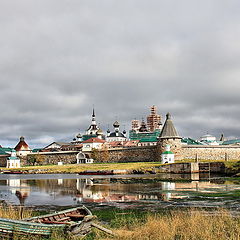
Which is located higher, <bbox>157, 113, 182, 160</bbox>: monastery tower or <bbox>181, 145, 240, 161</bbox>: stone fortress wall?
<bbox>157, 113, 182, 160</bbox>: monastery tower

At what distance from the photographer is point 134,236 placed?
1035 cm

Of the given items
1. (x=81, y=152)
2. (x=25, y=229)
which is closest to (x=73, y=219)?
(x=25, y=229)

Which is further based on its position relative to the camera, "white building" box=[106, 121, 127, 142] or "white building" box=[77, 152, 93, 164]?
"white building" box=[106, 121, 127, 142]

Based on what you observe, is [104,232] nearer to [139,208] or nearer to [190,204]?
[139,208]

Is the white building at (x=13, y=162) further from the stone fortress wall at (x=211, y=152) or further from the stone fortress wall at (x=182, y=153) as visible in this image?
the stone fortress wall at (x=211, y=152)

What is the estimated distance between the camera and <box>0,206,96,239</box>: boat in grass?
970 centimetres

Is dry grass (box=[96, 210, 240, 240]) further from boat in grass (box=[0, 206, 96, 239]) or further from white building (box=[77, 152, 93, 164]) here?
white building (box=[77, 152, 93, 164])

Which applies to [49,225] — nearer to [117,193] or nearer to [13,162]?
[117,193]

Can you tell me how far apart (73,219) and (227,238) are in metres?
5.09

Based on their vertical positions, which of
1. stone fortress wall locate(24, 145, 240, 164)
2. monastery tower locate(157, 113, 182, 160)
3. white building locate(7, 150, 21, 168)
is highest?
monastery tower locate(157, 113, 182, 160)

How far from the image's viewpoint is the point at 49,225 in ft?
34.1

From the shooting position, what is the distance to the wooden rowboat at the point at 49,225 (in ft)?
31.8

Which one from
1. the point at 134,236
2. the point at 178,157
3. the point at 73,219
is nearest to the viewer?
the point at 134,236

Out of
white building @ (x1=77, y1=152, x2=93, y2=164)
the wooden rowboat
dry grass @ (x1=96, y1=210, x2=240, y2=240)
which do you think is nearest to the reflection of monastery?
the wooden rowboat
